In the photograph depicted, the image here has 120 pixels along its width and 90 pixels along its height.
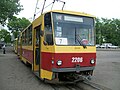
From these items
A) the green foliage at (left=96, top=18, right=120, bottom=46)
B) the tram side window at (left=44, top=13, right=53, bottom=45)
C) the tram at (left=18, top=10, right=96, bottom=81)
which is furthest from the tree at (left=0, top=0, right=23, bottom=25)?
the green foliage at (left=96, top=18, right=120, bottom=46)

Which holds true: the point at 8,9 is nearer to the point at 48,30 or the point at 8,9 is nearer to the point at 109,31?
the point at 48,30

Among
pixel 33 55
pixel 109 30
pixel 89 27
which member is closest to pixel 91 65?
pixel 89 27

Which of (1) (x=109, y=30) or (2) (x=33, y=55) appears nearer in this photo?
(2) (x=33, y=55)

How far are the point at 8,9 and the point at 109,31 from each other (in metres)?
65.2

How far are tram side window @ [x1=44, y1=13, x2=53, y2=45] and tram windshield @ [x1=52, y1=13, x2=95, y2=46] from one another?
23 cm

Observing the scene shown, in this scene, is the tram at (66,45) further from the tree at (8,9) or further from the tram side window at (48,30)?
the tree at (8,9)

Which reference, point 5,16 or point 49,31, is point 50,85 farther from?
point 5,16

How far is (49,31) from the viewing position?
1061 cm

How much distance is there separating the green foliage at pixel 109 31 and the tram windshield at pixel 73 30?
86.4 metres

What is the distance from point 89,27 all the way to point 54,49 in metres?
2.11

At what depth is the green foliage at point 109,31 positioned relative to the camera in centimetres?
9681

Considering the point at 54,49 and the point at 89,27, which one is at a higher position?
the point at 89,27

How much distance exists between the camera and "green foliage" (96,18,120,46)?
3812 inches

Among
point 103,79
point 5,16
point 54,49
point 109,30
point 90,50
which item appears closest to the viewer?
point 54,49
